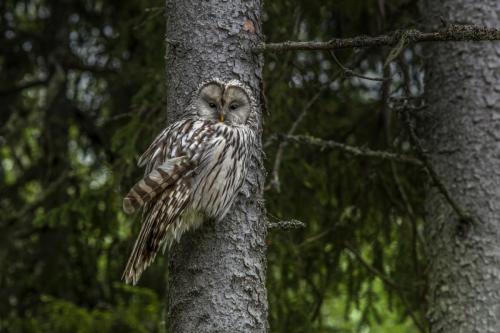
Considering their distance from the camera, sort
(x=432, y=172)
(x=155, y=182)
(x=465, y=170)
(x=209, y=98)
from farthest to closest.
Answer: (x=465, y=170) → (x=432, y=172) → (x=209, y=98) → (x=155, y=182)

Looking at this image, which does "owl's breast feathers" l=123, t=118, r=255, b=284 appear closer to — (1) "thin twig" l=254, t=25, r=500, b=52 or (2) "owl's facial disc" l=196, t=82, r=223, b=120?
(2) "owl's facial disc" l=196, t=82, r=223, b=120

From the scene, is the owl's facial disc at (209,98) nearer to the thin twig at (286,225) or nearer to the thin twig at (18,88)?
the thin twig at (286,225)

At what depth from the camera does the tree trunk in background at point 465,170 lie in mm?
4832

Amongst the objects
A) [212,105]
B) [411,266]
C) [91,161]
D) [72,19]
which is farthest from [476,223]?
[72,19]

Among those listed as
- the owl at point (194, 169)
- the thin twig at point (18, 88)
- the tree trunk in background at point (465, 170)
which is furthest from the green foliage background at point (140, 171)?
the owl at point (194, 169)

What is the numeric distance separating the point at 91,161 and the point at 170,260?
3.47 metres

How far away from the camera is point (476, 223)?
192 inches

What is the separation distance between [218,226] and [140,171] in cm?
177

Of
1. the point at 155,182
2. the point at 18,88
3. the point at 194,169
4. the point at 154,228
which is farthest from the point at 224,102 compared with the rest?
the point at 18,88

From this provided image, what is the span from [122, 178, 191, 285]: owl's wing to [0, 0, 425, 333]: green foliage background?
130 centimetres

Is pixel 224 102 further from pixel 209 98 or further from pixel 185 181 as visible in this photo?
pixel 185 181

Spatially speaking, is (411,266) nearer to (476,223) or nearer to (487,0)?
(476,223)

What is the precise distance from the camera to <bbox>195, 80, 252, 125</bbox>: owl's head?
13.0ft

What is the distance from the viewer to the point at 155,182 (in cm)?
372
